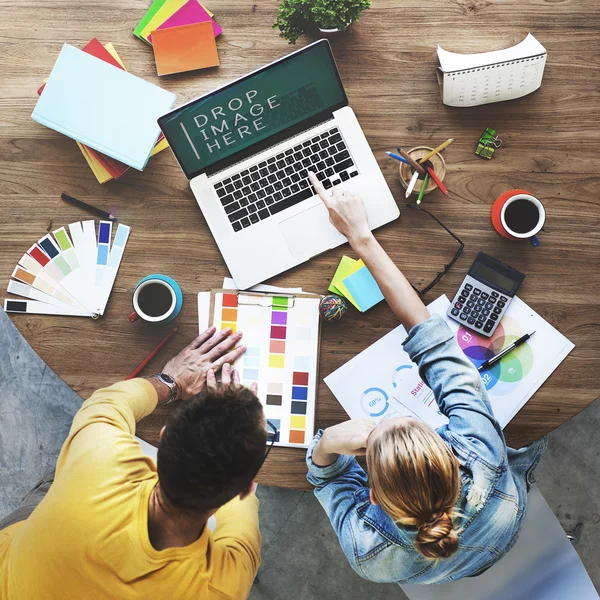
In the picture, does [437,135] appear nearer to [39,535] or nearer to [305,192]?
[305,192]

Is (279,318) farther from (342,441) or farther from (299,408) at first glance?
(342,441)

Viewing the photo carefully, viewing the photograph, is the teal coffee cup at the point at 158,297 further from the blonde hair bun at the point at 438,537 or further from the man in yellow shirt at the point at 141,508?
the blonde hair bun at the point at 438,537

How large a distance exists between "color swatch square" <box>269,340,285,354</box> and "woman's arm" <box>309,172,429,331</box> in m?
0.30

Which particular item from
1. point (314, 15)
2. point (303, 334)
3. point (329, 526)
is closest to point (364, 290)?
point (303, 334)

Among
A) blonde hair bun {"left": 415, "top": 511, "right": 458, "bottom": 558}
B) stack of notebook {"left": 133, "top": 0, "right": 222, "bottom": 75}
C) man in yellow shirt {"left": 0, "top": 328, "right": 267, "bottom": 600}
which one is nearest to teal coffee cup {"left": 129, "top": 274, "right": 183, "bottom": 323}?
man in yellow shirt {"left": 0, "top": 328, "right": 267, "bottom": 600}

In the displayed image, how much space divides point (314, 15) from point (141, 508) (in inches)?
49.2

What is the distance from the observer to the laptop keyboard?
1459mm

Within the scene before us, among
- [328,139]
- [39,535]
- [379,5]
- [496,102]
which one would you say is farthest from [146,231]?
[496,102]

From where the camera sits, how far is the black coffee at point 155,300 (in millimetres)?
1437

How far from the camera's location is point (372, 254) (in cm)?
142

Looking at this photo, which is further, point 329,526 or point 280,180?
point 329,526

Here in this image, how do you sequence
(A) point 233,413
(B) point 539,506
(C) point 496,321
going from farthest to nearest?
(B) point 539,506 < (C) point 496,321 < (A) point 233,413

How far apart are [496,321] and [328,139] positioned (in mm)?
649

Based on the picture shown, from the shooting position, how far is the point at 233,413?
3.75ft
